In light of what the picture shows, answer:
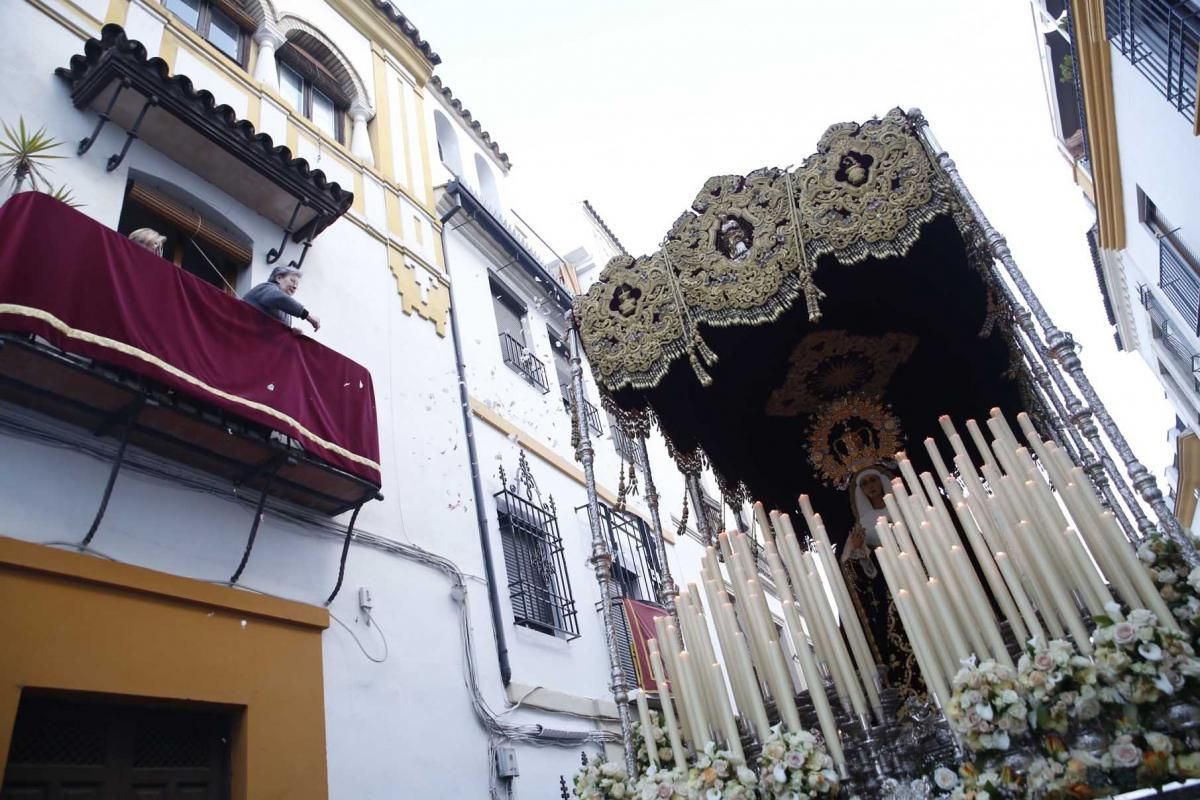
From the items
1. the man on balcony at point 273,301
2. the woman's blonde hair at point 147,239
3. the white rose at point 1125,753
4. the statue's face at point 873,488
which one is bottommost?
the white rose at point 1125,753

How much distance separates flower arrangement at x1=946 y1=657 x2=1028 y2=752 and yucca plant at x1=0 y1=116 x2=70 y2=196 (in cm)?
474

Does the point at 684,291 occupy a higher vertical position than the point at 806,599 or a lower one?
higher

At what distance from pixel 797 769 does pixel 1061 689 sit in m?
0.92

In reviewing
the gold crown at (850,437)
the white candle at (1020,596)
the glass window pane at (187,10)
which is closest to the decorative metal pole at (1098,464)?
the white candle at (1020,596)

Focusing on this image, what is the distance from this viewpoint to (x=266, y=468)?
4211 mm

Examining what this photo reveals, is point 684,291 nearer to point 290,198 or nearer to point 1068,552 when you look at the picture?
point 1068,552

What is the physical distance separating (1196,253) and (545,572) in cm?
637

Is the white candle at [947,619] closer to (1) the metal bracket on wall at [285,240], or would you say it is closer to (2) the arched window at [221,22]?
(1) the metal bracket on wall at [285,240]

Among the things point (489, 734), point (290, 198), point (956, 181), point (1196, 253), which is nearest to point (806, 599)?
point (956, 181)

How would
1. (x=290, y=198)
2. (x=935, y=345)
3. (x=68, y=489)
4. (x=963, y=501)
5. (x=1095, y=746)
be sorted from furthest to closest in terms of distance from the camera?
1. (x=290, y=198)
2. (x=935, y=345)
3. (x=68, y=489)
4. (x=963, y=501)
5. (x=1095, y=746)

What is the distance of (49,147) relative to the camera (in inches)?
164

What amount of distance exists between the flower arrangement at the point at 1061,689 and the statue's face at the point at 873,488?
2.33 meters

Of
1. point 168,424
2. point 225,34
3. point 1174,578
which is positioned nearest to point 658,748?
point 1174,578

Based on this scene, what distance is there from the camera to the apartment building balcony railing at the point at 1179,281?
23.7 ft
